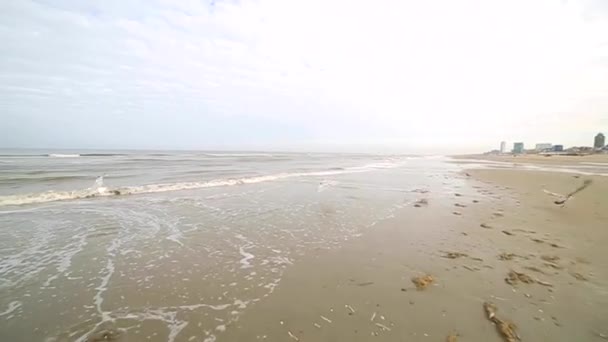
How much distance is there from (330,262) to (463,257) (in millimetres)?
2649

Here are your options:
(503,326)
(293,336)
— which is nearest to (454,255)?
(503,326)

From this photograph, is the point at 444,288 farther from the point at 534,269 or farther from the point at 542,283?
the point at 534,269

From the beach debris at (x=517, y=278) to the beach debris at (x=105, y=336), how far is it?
5.54m

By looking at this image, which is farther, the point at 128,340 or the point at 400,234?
the point at 400,234

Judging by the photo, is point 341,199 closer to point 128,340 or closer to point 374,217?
point 374,217

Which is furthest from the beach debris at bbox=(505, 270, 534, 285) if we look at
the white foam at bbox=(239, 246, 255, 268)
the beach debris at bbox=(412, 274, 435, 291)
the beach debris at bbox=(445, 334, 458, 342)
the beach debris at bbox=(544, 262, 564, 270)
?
the white foam at bbox=(239, 246, 255, 268)

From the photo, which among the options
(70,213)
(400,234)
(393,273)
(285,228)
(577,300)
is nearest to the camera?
(577,300)

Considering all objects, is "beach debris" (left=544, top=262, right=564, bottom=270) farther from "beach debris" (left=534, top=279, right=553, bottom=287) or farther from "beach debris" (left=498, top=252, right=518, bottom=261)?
"beach debris" (left=534, top=279, right=553, bottom=287)

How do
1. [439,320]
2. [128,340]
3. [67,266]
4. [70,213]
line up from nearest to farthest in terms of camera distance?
[128,340]
[439,320]
[67,266]
[70,213]

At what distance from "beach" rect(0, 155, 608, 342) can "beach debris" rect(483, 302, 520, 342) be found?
4 centimetres

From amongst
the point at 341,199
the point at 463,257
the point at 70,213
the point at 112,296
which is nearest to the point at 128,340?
the point at 112,296

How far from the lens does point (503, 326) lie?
10.3ft

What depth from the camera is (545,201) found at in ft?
36.5

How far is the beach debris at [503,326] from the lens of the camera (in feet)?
9.76
